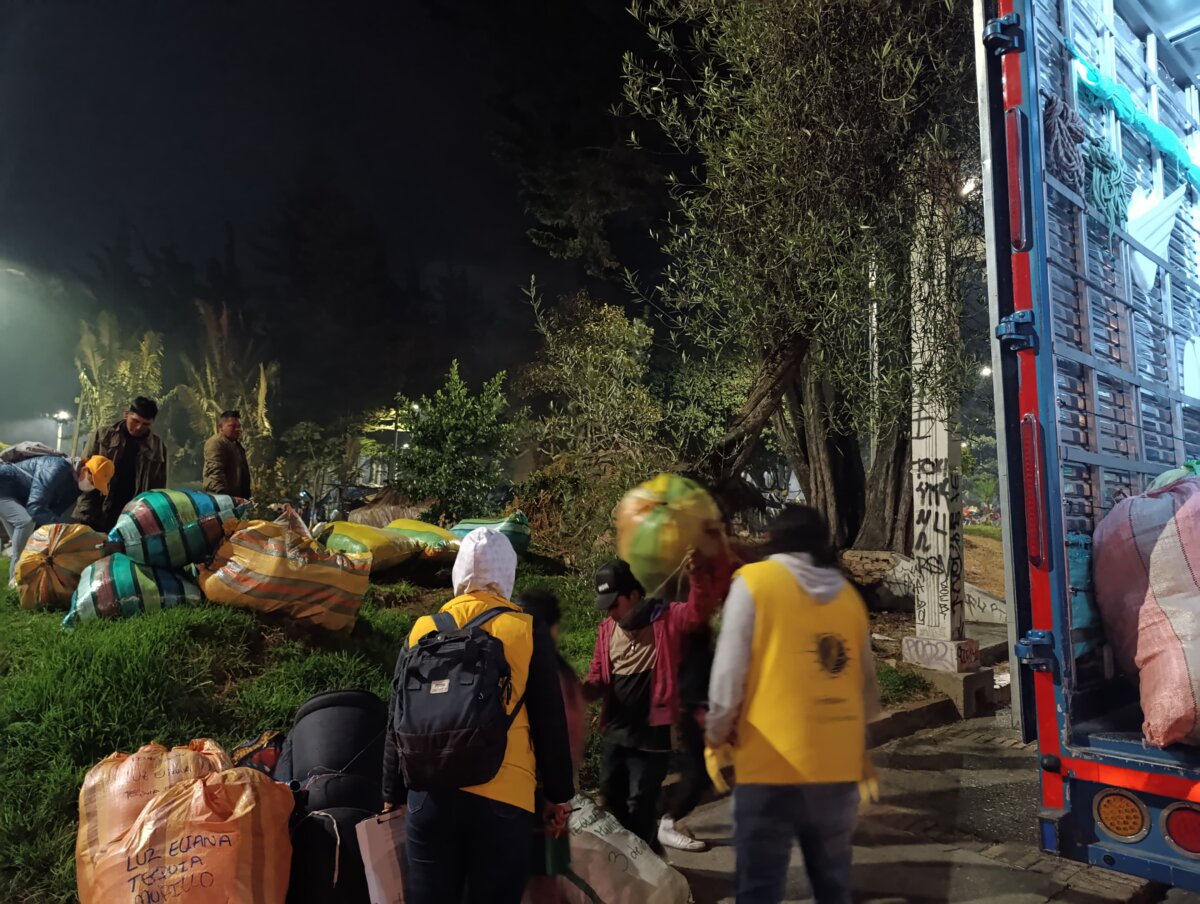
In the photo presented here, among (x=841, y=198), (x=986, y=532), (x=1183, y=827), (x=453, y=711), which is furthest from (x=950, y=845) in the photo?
(x=986, y=532)

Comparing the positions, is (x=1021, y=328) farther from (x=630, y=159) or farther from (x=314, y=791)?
(x=630, y=159)

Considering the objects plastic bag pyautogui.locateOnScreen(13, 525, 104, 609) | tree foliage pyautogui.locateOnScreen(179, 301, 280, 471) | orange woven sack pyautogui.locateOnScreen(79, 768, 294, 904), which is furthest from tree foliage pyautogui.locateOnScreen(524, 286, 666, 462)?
tree foliage pyautogui.locateOnScreen(179, 301, 280, 471)

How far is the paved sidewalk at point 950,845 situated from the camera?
337 cm

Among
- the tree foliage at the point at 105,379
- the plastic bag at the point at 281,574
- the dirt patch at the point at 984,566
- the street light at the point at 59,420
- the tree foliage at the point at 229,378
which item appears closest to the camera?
the plastic bag at the point at 281,574

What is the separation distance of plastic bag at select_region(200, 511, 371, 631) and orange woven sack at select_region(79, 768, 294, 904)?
221cm

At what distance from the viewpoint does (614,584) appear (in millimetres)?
3367

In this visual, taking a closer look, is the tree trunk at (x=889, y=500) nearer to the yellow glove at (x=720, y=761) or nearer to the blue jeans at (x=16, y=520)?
the yellow glove at (x=720, y=761)

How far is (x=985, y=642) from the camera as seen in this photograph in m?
8.90

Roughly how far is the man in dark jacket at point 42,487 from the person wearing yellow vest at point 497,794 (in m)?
4.73

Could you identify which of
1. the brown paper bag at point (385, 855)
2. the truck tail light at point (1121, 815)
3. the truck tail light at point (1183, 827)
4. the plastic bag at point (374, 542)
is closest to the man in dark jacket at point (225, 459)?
the plastic bag at point (374, 542)

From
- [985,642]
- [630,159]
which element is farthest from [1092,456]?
[630,159]

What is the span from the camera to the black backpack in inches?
81.0

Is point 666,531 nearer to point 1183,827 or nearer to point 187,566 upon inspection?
point 1183,827

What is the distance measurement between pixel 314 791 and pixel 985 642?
8.11m
